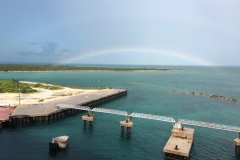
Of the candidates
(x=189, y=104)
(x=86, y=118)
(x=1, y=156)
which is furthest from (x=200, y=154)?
(x=189, y=104)

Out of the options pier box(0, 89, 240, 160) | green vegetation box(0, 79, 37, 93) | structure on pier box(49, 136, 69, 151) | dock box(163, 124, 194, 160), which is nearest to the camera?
dock box(163, 124, 194, 160)

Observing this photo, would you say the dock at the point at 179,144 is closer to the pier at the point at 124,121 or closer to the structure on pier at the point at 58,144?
the pier at the point at 124,121

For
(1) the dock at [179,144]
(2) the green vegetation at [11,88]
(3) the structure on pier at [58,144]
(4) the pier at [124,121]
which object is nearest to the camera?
(1) the dock at [179,144]

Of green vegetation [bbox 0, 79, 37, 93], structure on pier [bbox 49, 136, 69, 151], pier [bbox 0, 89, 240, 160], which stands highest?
green vegetation [bbox 0, 79, 37, 93]

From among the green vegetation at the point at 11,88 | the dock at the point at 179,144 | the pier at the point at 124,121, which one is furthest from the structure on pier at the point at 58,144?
the green vegetation at the point at 11,88

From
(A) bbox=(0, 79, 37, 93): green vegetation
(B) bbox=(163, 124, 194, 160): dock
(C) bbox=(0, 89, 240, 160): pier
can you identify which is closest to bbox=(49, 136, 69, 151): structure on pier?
(C) bbox=(0, 89, 240, 160): pier

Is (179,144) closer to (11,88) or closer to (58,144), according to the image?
(58,144)

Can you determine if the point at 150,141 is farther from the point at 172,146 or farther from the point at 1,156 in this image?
the point at 1,156

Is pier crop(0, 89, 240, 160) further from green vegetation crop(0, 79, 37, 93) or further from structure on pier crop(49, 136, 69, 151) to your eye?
green vegetation crop(0, 79, 37, 93)

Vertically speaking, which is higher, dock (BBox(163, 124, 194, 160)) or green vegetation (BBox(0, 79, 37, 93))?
green vegetation (BBox(0, 79, 37, 93))
